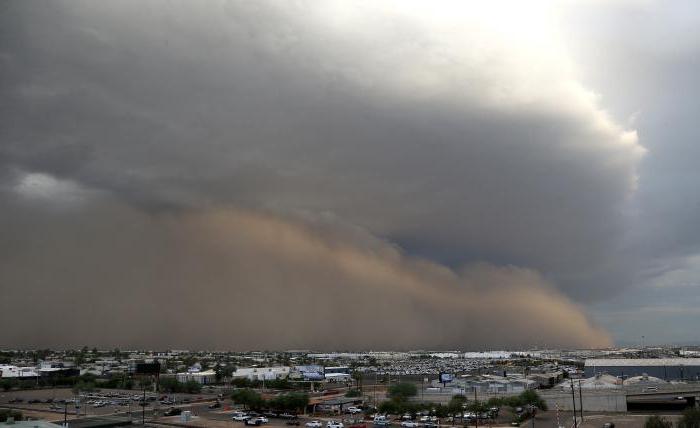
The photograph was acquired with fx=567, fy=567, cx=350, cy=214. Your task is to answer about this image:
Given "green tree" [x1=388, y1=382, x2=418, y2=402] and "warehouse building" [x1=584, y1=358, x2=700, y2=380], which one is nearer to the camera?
"green tree" [x1=388, y1=382, x2=418, y2=402]

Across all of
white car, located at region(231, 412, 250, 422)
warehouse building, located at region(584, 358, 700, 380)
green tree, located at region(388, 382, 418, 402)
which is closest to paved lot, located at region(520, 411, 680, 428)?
green tree, located at region(388, 382, 418, 402)

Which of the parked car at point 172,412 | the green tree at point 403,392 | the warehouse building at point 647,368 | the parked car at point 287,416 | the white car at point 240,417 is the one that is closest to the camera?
the white car at point 240,417

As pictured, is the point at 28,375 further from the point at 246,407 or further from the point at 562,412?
the point at 562,412

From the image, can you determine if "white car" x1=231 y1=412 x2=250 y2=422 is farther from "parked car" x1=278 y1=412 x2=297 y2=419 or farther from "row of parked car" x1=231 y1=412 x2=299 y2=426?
"parked car" x1=278 y1=412 x2=297 y2=419

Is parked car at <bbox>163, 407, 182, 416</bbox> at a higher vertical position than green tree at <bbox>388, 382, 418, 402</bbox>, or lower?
lower

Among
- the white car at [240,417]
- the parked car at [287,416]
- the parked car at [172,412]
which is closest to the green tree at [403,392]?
the parked car at [287,416]

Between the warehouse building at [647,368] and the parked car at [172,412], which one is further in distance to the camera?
the warehouse building at [647,368]

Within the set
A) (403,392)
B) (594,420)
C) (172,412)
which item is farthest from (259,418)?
(594,420)

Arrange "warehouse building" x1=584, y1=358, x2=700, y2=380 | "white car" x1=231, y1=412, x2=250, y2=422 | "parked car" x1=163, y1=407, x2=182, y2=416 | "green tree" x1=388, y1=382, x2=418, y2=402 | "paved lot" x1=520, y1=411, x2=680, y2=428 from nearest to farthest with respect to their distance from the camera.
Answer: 1. "paved lot" x1=520, y1=411, x2=680, y2=428
2. "white car" x1=231, y1=412, x2=250, y2=422
3. "parked car" x1=163, y1=407, x2=182, y2=416
4. "green tree" x1=388, y1=382, x2=418, y2=402
5. "warehouse building" x1=584, y1=358, x2=700, y2=380

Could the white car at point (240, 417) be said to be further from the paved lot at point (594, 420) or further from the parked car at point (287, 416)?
the paved lot at point (594, 420)

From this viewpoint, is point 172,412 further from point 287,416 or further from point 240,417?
point 287,416

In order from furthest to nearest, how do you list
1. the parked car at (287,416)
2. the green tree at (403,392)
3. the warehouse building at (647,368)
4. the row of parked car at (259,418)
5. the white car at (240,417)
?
the warehouse building at (647,368)
the green tree at (403,392)
the parked car at (287,416)
the white car at (240,417)
the row of parked car at (259,418)

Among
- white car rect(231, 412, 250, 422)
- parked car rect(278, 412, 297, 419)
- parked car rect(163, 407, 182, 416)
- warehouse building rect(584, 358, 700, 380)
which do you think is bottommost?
warehouse building rect(584, 358, 700, 380)
